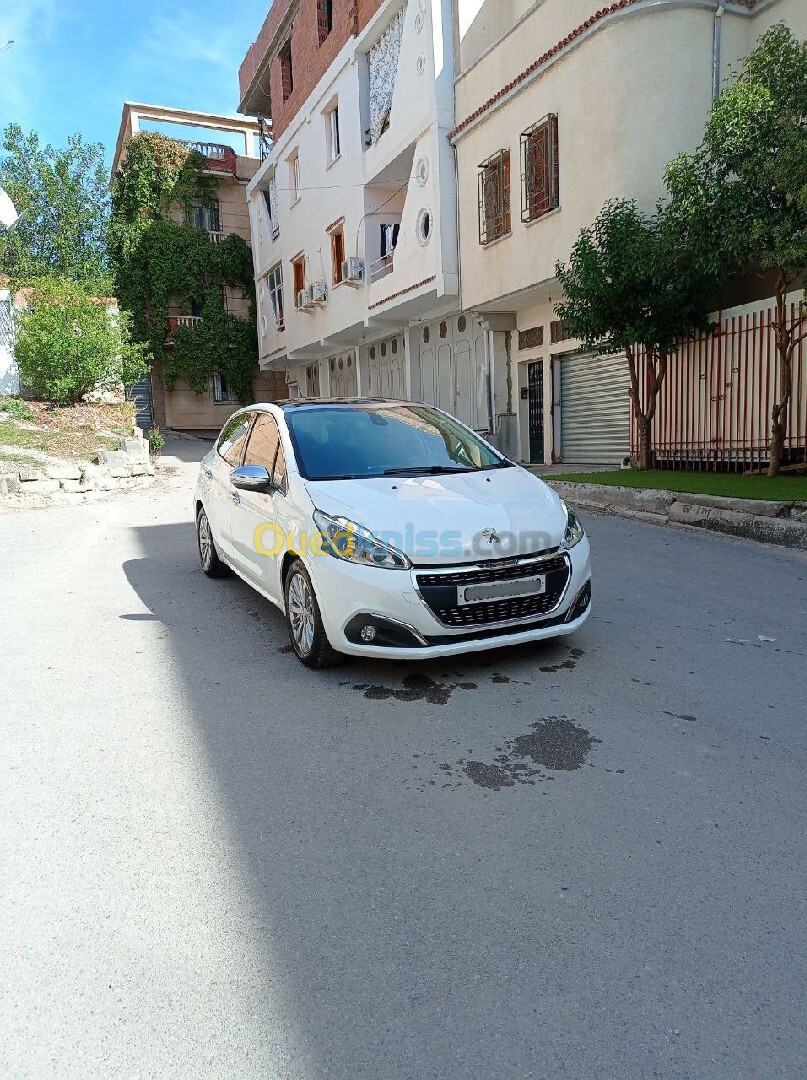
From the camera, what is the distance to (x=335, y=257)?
2456cm

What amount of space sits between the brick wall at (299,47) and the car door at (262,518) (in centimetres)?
1896

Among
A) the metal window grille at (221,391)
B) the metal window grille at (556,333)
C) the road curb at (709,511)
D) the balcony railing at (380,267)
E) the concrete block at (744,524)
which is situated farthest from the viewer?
the metal window grille at (221,391)

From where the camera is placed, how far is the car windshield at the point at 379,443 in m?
5.28

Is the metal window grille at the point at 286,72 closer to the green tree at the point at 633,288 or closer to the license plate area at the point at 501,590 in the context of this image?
the green tree at the point at 633,288

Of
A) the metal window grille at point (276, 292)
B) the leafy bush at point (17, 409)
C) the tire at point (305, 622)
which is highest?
the metal window grille at point (276, 292)

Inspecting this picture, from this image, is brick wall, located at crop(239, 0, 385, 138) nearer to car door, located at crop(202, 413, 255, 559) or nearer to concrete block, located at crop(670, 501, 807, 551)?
concrete block, located at crop(670, 501, 807, 551)

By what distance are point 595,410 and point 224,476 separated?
37.7 feet

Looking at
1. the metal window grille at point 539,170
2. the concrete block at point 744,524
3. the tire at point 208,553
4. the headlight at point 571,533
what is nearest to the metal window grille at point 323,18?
the metal window grille at point 539,170

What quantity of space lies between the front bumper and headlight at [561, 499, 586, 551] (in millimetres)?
73

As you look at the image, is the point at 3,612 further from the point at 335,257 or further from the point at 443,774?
the point at 335,257

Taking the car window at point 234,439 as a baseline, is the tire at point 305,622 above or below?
below

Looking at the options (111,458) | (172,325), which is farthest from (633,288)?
(172,325)

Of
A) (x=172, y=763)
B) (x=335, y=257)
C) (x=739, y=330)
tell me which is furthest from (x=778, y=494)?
(x=335, y=257)

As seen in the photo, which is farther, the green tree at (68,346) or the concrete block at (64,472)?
the green tree at (68,346)
